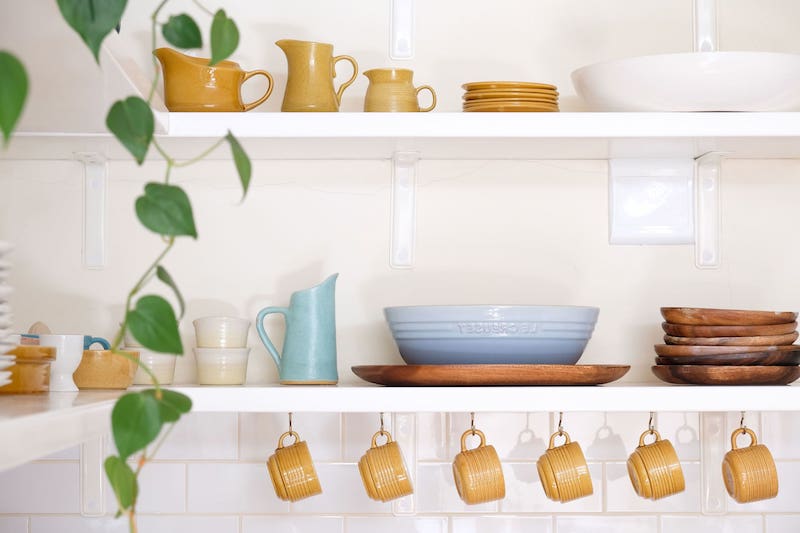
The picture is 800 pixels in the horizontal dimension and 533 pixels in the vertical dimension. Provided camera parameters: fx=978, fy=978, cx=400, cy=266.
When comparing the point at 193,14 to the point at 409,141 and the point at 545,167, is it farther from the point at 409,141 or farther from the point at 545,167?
the point at 545,167

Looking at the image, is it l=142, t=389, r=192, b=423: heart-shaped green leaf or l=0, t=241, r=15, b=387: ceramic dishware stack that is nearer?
l=142, t=389, r=192, b=423: heart-shaped green leaf

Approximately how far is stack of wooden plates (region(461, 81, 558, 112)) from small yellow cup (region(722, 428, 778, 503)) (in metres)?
0.62

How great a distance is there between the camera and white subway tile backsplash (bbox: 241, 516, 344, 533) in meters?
1.66

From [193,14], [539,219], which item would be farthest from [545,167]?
[193,14]

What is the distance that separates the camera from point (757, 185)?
1.72m

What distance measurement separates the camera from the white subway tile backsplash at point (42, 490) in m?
1.64

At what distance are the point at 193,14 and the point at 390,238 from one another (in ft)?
1.72

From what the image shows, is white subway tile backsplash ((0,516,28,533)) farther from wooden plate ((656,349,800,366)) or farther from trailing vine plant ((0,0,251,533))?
wooden plate ((656,349,800,366))

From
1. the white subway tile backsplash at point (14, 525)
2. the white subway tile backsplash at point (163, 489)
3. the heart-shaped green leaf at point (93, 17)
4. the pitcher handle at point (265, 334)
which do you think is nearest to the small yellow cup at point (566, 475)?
the pitcher handle at point (265, 334)

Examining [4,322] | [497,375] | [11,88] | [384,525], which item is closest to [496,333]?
[497,375]

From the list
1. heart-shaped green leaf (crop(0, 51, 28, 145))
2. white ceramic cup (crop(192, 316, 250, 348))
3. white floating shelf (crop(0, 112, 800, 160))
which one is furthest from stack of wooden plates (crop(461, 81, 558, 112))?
heart-shaped green leaf (crop(0, 51, 28, 145))

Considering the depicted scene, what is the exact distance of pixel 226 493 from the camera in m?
1.66

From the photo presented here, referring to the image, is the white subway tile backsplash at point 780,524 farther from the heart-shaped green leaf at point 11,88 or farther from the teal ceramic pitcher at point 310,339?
the heart-shaped green leaf at point 11,88

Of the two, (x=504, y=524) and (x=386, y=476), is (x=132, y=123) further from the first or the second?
(x=504, y=524)
